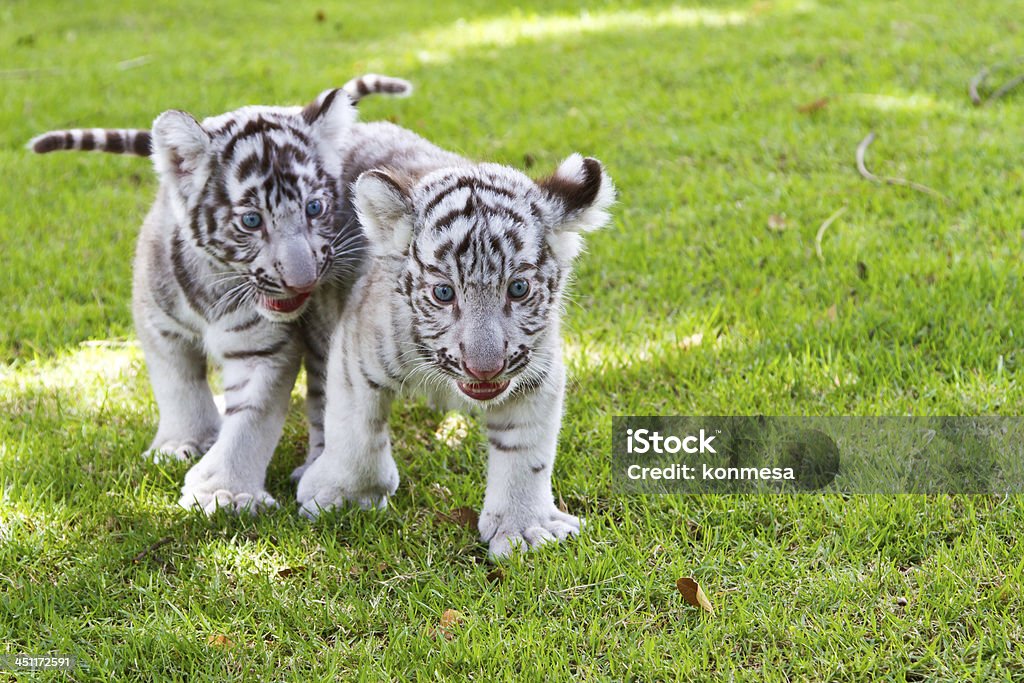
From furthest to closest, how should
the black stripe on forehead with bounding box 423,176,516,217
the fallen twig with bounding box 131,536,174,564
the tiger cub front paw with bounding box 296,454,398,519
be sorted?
the tiger cub front paw with bounding box 296,454,398,519 < the fallen twig with bounding box 131,536,174,564 < the black stripe on forehead with bounding box 423,176,516,217

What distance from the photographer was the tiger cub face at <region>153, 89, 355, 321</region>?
12.2 feet

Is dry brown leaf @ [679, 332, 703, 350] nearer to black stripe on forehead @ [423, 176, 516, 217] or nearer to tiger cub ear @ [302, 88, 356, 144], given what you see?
black stripe on forehead @ [423, 176, 516, 217]

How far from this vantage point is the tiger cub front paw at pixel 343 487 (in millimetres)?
3697

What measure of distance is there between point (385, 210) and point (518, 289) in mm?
533

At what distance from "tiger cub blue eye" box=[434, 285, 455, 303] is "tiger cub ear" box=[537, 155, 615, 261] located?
385mm

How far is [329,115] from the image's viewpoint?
3.98 meters

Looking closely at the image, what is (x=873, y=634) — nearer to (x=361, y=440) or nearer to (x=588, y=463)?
(x=588, y=463)

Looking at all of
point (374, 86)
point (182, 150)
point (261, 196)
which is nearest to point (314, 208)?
point (261, 196)

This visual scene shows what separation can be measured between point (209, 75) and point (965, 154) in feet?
19.1

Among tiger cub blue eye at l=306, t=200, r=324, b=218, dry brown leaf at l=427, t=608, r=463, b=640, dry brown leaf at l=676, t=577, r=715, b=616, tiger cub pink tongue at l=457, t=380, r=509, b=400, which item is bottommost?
dry brown leaf at l=427, t=608, r=463, b=640

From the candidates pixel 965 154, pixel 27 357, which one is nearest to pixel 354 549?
pixel 27 357

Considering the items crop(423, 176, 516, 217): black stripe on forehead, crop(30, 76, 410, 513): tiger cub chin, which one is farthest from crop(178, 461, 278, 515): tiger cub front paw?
crop(423, 176, 516, 217): black stripe on forehead

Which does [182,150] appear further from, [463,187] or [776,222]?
[776,222]

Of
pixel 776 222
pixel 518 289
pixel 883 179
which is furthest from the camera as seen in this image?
pixel 883 179
